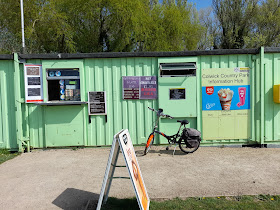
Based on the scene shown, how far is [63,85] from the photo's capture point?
657cm

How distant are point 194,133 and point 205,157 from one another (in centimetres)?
65

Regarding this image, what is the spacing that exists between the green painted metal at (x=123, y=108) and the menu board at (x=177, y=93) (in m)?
0.12

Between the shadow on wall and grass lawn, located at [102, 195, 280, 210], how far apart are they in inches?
13.5

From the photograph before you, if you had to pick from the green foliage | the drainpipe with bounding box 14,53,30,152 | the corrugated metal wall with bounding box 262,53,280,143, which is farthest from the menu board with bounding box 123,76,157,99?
the green foliage

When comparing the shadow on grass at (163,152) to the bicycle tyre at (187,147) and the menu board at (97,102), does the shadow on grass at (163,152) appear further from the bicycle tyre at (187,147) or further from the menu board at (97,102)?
the menu board at (97,102)

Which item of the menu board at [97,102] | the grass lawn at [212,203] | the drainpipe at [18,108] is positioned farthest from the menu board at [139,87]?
the grass lawn at [212,203]

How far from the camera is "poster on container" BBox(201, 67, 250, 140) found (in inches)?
258

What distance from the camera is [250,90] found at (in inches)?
259

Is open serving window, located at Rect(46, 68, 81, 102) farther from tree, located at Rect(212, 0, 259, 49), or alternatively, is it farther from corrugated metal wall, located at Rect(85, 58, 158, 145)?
tree, located at Rect(212, 0, 259, 49)

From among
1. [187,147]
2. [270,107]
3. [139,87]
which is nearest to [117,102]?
[139,87]

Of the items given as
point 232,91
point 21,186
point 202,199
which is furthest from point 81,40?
point 202,199

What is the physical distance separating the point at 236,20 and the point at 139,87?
2585cm

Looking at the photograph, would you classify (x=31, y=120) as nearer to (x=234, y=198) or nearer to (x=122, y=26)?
(x=234, y=198)

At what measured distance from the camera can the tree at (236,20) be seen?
26688 millimetres
